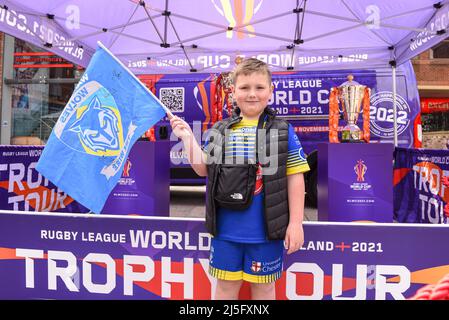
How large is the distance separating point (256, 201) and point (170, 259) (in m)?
0.70

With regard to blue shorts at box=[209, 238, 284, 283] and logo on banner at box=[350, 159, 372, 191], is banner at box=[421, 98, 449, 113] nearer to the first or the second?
logo on banner at box=[350, 159, 372, 191]

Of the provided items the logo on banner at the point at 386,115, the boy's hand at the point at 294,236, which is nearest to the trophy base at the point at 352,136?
the logo on banner at the point at 386,115

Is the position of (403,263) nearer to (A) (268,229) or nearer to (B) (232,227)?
(A) (268,229)

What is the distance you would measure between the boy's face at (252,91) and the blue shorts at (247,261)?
0.64 m

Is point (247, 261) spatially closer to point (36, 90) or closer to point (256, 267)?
point (256, 267)

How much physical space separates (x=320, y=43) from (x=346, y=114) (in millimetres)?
1607

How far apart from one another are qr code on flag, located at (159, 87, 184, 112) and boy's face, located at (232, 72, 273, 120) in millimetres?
4729

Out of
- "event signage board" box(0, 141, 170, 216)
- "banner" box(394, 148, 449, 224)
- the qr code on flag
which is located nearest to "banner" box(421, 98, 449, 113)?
"banner" box(394, 148, 449, 224)

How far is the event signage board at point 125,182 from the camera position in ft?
12.3

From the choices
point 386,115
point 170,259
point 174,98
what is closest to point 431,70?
point 386,115

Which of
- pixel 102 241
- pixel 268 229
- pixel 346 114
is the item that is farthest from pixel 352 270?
pixel 346 114

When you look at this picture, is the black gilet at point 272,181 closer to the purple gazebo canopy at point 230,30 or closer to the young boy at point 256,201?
the young boy at point 256,201

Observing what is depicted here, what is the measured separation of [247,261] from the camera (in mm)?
1626

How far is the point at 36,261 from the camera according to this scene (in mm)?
2043
